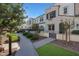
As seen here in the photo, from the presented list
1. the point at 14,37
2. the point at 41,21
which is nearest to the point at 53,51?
the point at 41,21

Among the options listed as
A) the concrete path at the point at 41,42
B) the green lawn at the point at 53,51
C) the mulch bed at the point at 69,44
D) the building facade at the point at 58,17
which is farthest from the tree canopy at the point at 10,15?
the mulch bed at the point at 69,44

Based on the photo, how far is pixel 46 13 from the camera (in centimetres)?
544

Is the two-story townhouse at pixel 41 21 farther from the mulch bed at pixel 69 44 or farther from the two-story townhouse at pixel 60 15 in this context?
the mulch bed at pixel 69 44

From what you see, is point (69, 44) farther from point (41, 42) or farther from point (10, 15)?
point (10, 15)

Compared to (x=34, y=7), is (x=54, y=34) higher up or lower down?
lower down

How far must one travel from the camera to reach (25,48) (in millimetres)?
5270

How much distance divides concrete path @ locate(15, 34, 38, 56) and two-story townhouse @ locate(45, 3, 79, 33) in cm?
67

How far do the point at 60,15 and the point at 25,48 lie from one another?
1265 mm

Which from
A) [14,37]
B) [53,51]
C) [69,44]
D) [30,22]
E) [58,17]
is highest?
[58,17]

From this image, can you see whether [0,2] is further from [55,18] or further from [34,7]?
[55,18]

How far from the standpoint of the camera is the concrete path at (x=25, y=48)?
5176 mm

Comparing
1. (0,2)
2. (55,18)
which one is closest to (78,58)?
(55,18)

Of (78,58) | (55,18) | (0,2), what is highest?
(0,2)

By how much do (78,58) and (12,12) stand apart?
205cm
